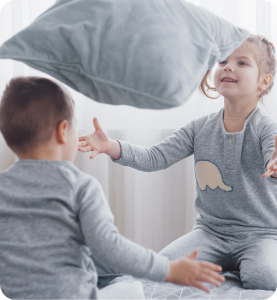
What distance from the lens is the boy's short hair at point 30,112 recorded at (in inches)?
21.9

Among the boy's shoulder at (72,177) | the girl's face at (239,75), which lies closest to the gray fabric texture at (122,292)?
the boy's shoulder at (72,177)

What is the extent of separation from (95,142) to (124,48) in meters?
0.44

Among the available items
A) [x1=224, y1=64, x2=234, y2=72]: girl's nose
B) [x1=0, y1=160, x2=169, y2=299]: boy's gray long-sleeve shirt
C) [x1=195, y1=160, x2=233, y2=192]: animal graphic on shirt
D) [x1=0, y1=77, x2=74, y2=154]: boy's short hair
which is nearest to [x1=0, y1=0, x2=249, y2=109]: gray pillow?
[x1=0, y1=77, x2=74, y2=154]: boy's short hair

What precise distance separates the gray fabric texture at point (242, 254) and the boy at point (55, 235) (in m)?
0.35

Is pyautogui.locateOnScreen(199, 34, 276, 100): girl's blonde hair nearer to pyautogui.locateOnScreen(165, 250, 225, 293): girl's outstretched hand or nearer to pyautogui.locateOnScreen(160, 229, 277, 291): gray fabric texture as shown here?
pyautogui.locateOnScreen(160, 229, 277, 291): gray fabric texture

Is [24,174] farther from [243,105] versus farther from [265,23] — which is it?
[265,23]

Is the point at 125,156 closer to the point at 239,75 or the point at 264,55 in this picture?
the point at 239,75

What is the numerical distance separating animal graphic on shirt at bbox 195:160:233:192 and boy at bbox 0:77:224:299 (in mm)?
500

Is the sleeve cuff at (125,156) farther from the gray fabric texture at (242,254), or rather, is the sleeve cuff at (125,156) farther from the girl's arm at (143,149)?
the gray fabric texture at (242,254)

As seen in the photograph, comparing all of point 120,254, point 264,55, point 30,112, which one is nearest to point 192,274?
point 120,254

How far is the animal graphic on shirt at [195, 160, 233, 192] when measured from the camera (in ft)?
3.31

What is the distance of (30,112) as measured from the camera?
0.55 meters

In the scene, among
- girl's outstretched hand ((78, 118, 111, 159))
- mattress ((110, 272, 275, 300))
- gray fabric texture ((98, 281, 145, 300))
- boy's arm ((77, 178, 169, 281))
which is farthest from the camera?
girl's outstretched hand ((78, 118, 111, 159))


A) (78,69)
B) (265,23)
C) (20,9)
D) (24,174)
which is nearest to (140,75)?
(78,69)
